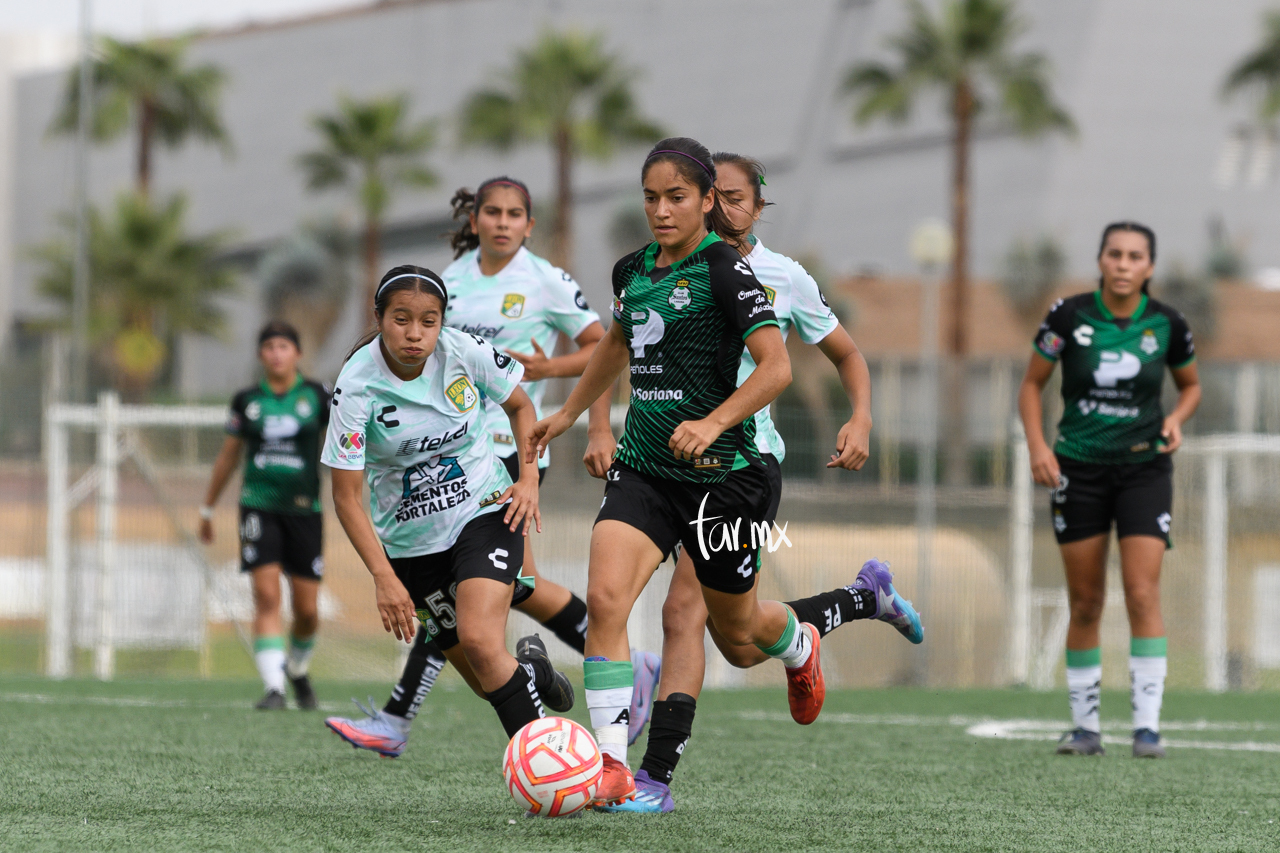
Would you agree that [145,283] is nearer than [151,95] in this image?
No

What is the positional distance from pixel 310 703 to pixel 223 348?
2206 inches

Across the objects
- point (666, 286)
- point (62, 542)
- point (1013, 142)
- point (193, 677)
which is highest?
point (1013, 142)

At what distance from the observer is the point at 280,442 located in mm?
8969

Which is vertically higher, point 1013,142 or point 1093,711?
point 1013,142

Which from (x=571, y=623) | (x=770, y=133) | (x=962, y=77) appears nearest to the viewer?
(x=571, y=623)

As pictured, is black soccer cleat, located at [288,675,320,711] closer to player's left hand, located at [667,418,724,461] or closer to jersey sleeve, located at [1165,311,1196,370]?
jersey sleeve, located at [1165,311,1196,370]

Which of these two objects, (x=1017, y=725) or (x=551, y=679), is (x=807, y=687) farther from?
(x=1017, y=725)

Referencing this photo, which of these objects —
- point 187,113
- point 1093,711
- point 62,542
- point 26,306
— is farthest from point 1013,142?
point 1093,711

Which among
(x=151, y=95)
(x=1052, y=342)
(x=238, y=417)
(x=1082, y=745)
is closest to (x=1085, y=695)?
(x=1082, y=745)

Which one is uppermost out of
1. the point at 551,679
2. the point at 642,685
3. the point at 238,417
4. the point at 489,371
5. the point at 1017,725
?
the point at 489,371

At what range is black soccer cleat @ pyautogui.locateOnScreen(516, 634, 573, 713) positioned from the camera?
5.68 metres

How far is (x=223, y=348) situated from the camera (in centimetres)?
6300

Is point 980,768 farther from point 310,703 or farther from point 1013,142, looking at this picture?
point 1013,142

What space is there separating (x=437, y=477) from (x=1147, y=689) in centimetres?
329
